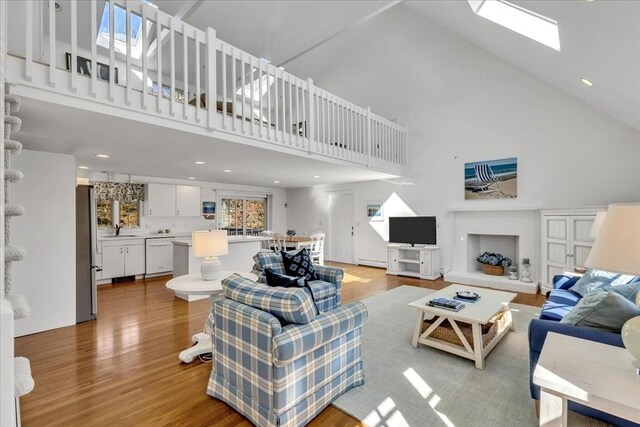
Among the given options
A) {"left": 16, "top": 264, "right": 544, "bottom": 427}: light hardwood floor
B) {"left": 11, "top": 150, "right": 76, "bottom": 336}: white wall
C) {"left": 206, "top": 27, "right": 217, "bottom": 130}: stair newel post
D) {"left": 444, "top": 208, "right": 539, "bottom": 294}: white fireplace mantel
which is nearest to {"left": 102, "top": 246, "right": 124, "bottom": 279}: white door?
{"left": 16, "top": 264, "right": 544, "bottom": 427}: light hardwood floor

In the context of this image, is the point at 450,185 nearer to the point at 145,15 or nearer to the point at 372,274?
the point at 372,274

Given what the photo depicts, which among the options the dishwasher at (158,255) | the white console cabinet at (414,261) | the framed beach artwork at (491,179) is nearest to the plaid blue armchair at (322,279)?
the white console cabinet at (414,261)

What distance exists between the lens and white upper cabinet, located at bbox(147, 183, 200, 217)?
21.8 feet

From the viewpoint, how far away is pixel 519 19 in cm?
361

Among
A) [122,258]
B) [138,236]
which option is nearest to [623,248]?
[122,258]

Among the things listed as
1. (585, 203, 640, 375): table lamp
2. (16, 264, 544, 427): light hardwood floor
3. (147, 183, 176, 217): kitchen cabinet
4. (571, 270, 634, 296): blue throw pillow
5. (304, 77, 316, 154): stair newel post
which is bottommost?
(16, 264, 544, 427): light hardwood floor

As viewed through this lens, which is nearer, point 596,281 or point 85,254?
point 596,281

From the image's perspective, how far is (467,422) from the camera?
1910 mm

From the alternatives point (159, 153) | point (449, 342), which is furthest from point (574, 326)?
point (159, 153)

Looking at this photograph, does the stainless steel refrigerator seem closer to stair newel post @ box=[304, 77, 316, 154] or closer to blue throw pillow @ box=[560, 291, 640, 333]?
stair newel post @ box=[304, 77, 316, 154]

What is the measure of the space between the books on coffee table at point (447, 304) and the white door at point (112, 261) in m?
5.83

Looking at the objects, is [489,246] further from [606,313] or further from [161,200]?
[161,200]

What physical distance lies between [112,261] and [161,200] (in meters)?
1.65

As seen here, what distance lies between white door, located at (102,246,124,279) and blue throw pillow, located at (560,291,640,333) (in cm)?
684
